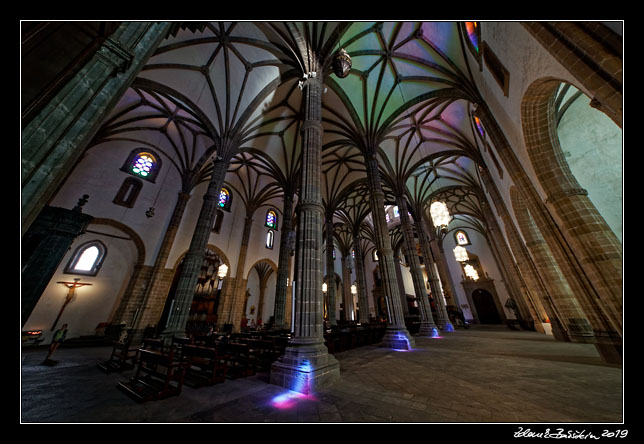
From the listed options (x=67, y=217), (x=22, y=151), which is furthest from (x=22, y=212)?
(x=67, y=217)

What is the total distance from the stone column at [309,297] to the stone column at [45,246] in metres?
8.81

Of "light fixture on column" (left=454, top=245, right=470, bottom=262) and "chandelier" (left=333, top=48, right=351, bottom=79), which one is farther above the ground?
"chandelier" (left=333, top=48, right=351, bottom=79)

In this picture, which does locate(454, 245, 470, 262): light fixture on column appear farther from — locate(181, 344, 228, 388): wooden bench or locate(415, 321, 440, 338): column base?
locate(181, 344, 228, 388): wooden bench

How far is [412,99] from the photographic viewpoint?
11.5m

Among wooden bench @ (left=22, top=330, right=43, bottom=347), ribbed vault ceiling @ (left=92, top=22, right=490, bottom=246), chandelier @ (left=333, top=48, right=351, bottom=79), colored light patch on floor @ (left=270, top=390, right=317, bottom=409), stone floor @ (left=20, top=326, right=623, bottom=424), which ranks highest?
ribbed vault ceiling @ (left=92, top=22, right=490, bottom=246)

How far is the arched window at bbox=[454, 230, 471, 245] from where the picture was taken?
2375 cm

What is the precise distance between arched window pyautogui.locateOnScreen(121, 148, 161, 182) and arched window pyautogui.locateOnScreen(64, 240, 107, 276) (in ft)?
15.4

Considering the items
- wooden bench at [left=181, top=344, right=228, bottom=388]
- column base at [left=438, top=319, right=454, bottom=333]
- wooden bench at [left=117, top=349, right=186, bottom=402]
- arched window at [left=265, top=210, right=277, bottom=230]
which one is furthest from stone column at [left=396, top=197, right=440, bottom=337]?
wooden bench at [left=117, top=349, right=186, bottom=402]

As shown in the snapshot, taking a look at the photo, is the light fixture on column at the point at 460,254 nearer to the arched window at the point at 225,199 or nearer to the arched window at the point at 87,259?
the arched window at the point at 225,199

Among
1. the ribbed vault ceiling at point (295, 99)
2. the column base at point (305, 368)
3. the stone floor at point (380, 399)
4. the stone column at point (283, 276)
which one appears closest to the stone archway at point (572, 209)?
the stone floor at point (380, 399)

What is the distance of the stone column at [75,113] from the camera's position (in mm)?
2182

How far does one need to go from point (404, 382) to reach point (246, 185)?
17.1m

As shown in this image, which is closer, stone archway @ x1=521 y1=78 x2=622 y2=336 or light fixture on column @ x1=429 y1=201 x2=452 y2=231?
stone archway @ x1=521 y1=78 x2=622 y2=336

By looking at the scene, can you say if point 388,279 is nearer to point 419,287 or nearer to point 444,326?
point 419,287
